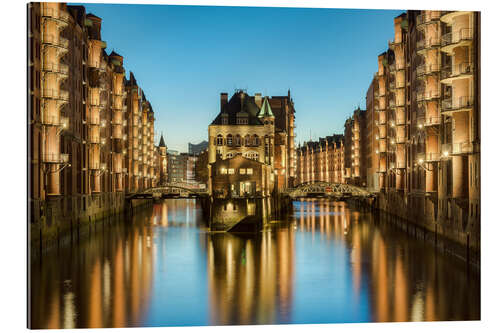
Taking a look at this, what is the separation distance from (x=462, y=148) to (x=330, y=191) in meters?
58.8

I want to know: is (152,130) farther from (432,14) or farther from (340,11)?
(340,11)

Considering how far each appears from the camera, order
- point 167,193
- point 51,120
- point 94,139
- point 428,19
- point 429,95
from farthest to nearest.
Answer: point 167,193 < point 94,139 < point 429,95 < point 428,19 < point 51,120

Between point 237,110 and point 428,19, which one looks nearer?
point 428,19

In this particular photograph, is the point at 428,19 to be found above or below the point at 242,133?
above

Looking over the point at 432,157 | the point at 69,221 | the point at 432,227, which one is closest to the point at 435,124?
the point at 432,157

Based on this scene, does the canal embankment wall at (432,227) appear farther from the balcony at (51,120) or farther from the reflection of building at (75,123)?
the balcony at (51,120)

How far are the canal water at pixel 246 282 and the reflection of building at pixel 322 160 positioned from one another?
100 m

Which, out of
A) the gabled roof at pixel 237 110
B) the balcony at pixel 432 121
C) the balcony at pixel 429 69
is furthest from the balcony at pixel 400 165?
the gabled roof at pixel 237 110

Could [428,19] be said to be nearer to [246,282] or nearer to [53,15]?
[246,282]

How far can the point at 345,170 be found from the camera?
148 m

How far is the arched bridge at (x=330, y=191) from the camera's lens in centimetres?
8756

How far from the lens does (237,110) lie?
8606 centimetres

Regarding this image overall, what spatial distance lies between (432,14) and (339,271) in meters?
18.4

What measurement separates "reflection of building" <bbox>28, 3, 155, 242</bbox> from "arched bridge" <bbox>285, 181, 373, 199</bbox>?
25.8m
